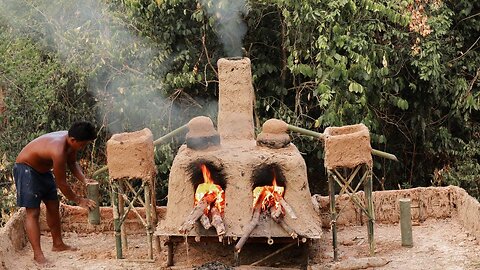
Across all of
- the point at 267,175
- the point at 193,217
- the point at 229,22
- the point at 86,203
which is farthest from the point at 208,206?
the point at 229,22

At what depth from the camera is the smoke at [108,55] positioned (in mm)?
13352

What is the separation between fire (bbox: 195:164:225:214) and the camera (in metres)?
9.45

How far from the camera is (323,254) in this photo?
1002 centimetres

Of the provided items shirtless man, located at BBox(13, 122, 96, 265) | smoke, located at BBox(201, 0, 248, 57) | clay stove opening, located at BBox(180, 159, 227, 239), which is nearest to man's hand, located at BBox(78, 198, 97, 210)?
shirtless man, located at BBox(13, 122, 96, 265)

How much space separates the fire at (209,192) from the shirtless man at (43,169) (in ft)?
4.43

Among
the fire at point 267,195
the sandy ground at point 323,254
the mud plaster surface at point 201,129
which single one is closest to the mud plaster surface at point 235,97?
the mud plaster surface at point 201,129

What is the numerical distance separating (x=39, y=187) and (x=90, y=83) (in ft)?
13.7

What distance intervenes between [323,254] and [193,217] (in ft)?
6.08

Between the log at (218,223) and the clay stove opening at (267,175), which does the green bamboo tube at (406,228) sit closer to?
the clay stove opening at (267,175)

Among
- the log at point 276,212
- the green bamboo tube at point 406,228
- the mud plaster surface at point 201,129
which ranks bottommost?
the green bamboo tube at point 406,228

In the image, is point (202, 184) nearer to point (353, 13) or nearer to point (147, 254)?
point (147, 254)

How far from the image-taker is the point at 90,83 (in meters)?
14.0

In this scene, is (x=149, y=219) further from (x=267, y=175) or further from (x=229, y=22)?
(x=229, y=22)

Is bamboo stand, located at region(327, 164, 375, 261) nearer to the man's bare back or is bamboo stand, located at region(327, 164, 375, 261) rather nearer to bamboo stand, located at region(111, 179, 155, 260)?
bamboo stand, located at region(111, 179, 155, 260)
